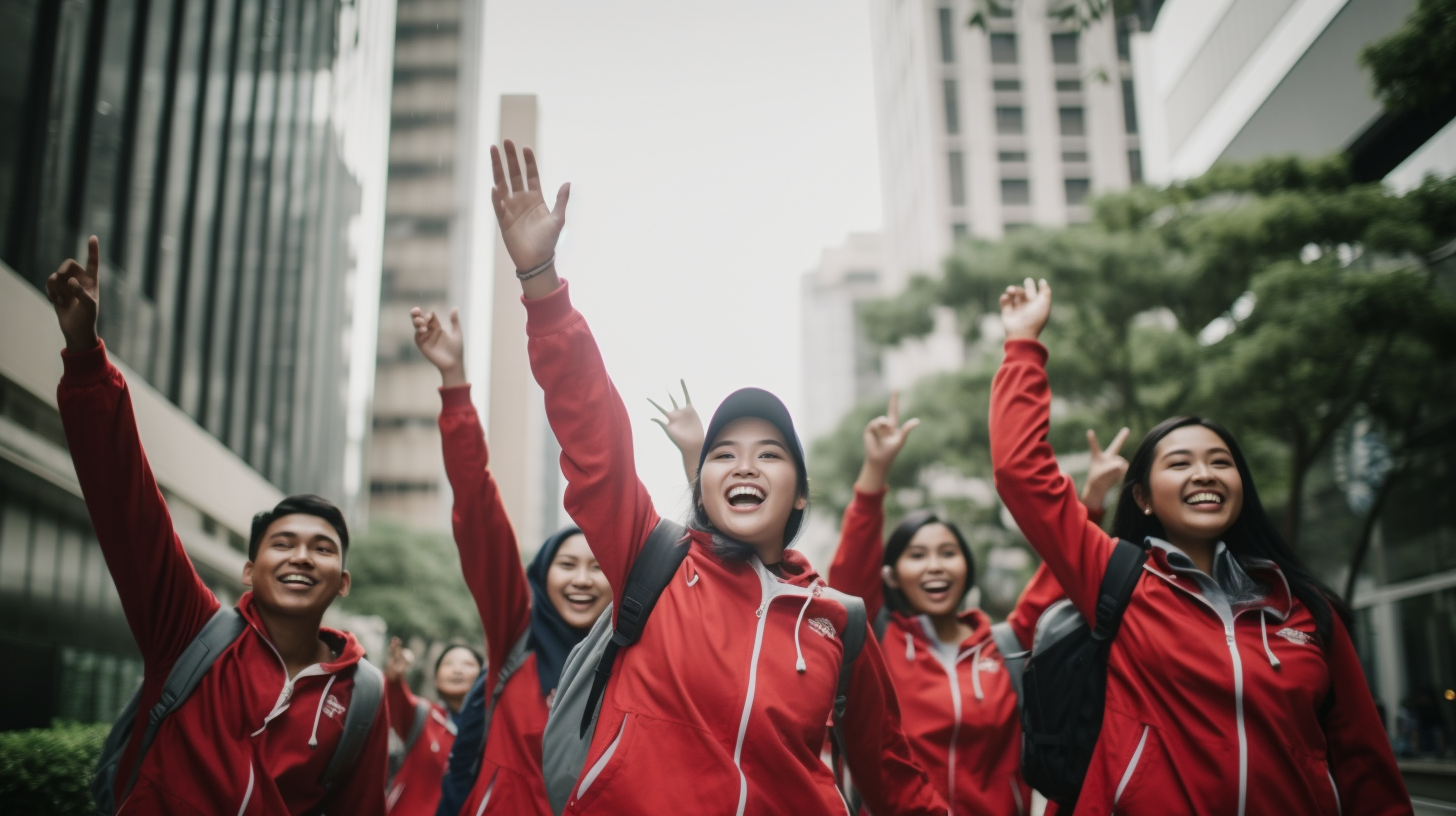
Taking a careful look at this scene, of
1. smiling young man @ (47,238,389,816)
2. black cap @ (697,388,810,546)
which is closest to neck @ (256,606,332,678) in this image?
smiling young man @ (47,238,389,816)

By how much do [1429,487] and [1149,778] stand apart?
15.4 metres

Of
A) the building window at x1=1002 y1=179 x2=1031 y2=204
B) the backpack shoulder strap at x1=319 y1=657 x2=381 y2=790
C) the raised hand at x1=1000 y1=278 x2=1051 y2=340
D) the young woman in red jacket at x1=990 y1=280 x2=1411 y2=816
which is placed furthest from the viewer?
the building window at x1=1002 y1=179 x2=1031 y2=204

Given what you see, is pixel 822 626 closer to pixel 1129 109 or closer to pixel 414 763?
pixel 414 763

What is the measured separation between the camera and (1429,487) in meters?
15.8

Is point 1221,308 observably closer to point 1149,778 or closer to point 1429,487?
point 1429,487

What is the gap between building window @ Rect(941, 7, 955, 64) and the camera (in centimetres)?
5462

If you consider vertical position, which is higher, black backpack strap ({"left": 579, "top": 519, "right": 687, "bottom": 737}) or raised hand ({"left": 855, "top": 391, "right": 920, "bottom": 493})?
raised hand ({"left": 855, "top": 391, "right": 920, "bottom": 493})

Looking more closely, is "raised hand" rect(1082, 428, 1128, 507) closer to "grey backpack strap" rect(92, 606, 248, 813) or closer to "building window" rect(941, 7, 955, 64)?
"grey backpack strap" rect(92, 606, 248, 813)

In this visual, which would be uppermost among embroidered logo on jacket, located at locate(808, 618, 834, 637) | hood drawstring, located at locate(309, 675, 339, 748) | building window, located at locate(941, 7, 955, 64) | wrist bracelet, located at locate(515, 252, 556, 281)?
building window, located at locate(941, 7, 955, 64)

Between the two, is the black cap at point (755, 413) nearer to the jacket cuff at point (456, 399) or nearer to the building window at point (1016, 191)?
the jacket cuff at point (456, 399)

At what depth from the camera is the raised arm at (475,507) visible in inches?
154

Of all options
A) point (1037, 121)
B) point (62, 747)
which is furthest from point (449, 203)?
point (62, 747)

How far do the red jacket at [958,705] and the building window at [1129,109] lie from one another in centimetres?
5367

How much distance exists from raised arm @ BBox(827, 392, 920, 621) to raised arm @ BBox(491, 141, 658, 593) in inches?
71.2
